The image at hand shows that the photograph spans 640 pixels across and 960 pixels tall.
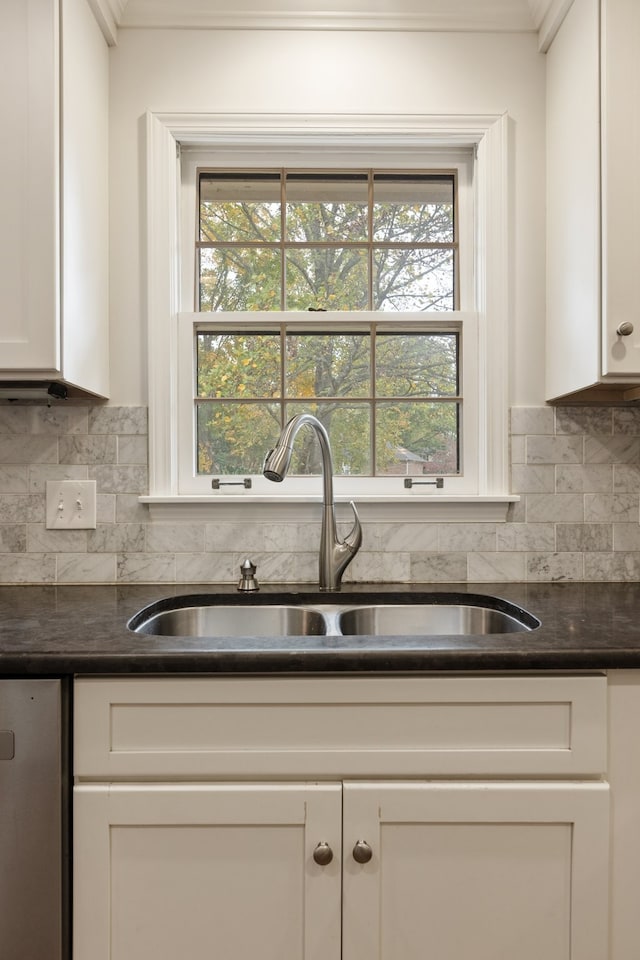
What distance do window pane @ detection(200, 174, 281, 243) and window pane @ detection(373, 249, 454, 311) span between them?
1.07ft

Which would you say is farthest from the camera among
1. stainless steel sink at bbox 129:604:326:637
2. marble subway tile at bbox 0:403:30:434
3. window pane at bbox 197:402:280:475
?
window pane at bbox 197:402:280:475

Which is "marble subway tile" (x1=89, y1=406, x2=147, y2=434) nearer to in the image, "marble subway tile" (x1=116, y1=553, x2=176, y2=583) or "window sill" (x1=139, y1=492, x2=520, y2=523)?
"window sill" (x1=139, y1=492, x2=520, y2=523)

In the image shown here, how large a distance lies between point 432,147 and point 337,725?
5.10ft

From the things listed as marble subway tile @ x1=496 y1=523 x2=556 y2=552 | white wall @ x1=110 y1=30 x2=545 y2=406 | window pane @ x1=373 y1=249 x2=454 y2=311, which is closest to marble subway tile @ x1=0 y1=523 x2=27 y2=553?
white wall @ x1=110 y1=30 x2=545 y2=406

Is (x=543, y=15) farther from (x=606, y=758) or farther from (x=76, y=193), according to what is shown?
(x=606, y=758)

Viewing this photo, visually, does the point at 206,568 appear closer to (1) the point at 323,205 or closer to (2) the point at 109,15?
(1) the point at 323,205

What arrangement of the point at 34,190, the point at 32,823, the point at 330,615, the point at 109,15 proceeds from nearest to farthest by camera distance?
the point at 32,823
the point at 34,190
the point at 330,615
the point at 109,15

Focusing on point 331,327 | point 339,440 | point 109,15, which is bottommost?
point 339,440

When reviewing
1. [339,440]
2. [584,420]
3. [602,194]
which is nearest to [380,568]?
[339,440]

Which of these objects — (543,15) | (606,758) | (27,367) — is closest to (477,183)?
(543,15)

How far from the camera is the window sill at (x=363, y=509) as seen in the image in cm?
166

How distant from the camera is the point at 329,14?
1.65 meters

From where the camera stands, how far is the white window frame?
166 centimetres

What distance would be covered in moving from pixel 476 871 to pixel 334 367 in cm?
126
